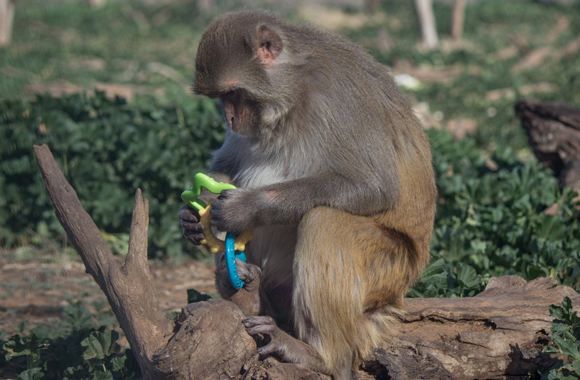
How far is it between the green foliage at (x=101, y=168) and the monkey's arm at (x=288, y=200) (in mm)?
2761

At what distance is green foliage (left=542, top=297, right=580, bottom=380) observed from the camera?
3.36 meters

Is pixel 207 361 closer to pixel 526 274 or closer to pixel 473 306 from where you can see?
pixel 473 306

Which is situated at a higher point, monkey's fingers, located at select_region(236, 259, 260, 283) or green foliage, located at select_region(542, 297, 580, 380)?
monkey's fingers, located at select_region(236, 259, 260, 283)

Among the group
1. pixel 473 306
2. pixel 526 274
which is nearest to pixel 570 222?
pixel 526 274

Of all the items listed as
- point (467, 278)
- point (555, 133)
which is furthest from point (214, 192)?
point (555, 133)

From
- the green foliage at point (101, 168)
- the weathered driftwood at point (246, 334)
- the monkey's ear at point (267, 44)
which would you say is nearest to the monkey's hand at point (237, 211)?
the weathered driftwood at point (246, 334)

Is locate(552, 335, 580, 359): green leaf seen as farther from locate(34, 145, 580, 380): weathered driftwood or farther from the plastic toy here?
the plastic toy

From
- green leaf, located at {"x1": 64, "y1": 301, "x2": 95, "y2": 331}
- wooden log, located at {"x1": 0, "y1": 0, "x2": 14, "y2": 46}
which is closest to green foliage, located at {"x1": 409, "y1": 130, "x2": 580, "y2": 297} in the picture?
green leaf, located at {"x1": 64, "y1": 301, "x2": 95, "y2": 331}

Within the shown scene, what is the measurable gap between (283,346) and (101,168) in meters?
3.67

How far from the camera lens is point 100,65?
15.5 meters

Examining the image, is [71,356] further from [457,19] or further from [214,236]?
[457,19]

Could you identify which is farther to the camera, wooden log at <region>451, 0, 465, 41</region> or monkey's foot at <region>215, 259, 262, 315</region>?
wooden log at <region>451, 0, 465, 41</region>

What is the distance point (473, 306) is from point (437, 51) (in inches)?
527

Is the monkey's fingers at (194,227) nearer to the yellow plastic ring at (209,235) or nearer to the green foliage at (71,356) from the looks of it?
the yellow plastic ring at (209,235)
